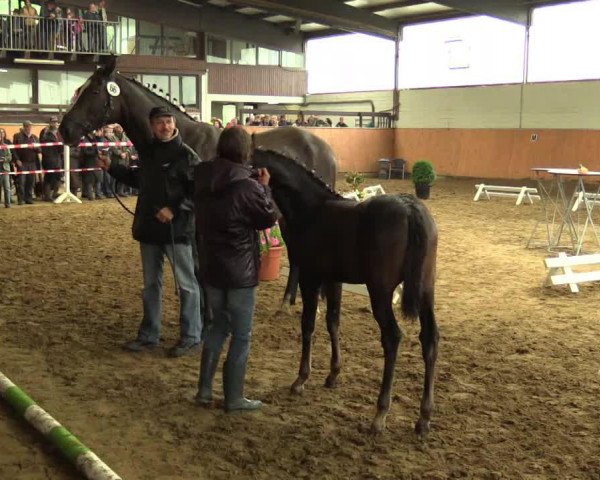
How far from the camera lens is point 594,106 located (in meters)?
21.7

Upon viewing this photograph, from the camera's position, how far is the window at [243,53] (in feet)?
104

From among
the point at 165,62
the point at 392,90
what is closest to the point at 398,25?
the point at 392,90

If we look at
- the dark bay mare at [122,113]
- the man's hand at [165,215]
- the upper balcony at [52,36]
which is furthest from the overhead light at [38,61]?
the man's hand at [165,215]

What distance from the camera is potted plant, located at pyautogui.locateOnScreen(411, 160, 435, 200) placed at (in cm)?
1752

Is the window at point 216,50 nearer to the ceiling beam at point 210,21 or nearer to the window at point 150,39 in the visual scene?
the ceiling beam at point 210,21

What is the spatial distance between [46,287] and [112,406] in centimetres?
359

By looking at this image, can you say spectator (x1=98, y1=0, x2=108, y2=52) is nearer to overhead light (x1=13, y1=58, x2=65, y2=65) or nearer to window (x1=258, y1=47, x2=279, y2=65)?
overhead light (x1=13, y1=58, x2=65, y2=65)

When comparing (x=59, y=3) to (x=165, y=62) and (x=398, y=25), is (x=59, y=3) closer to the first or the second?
(x=165, y=62)

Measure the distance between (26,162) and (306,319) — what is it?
40.6ft

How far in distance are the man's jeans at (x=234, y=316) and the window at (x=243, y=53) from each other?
29.1 m

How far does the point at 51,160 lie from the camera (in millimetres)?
15453

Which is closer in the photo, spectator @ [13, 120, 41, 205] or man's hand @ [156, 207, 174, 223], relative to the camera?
man's hand @ [156, 207, 174, 223]

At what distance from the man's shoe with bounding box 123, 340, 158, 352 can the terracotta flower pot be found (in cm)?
260

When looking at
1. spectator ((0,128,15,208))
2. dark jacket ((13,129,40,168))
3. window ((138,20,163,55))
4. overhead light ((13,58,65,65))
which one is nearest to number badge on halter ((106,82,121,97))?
spectator ((0,128,15,208))
